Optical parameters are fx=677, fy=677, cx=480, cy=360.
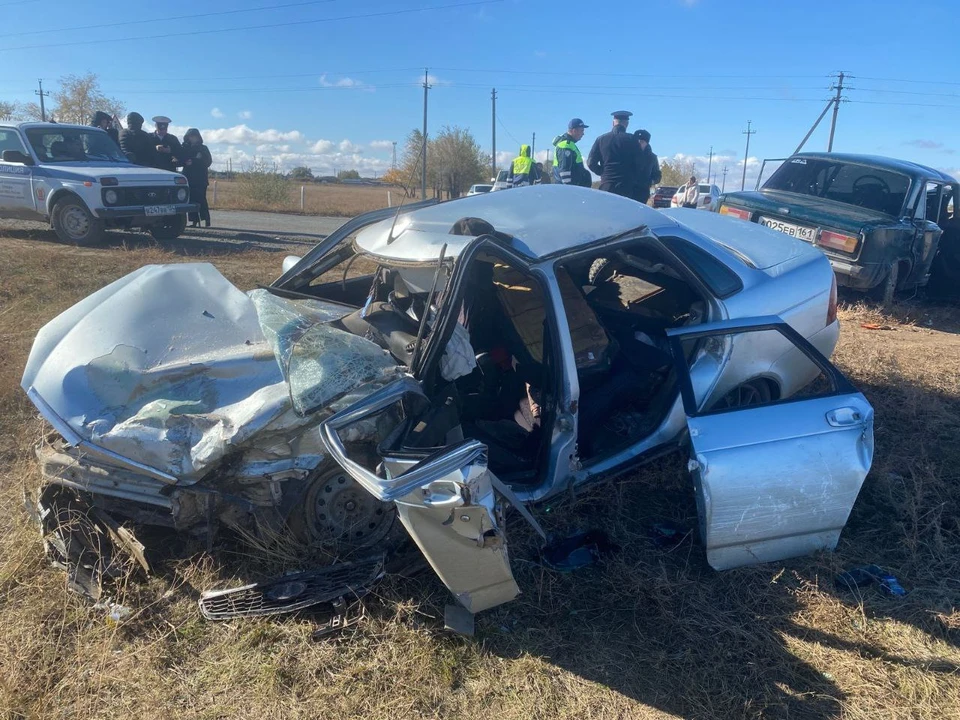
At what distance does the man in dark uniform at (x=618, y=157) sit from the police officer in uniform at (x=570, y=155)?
380 mm

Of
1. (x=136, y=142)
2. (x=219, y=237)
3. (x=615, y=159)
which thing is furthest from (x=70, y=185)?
(x=615, y=159)

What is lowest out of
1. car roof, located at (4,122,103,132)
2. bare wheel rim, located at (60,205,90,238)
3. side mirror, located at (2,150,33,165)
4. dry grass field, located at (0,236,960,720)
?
dry grass field, located at (0,236,960,720)

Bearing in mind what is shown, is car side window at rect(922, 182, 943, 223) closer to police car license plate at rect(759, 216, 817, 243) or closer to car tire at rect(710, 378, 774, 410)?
police car license plate at rect(759, 216, 817, 243)

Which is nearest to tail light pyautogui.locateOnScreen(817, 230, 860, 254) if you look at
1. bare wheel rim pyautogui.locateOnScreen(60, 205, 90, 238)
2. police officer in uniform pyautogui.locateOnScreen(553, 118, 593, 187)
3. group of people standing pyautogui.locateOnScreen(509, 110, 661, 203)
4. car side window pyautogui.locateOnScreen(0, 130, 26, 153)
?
group of people standing pyautogui.locateOnScreen(509, 110, 661, 203)

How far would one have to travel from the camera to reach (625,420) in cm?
356

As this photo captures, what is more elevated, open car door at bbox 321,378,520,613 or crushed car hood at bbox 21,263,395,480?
crushed car hood at bbox 21,263,395,480

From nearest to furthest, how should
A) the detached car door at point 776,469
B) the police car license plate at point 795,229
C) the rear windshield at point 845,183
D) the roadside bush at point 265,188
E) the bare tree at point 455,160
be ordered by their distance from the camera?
the detached car door at point 776,469 < the police car license plate at point 795,229 < the rear windshield at point 845,183 < the roadside bush at point 265,188 < the bare tree at point 455,160

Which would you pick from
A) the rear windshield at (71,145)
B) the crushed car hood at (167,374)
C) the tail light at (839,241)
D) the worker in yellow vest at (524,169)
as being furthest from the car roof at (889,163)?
the rear windshield at (71,145)

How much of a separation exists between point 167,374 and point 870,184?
7.91 meters

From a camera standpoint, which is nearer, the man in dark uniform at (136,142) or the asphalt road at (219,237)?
the asphalt road at (219,237)

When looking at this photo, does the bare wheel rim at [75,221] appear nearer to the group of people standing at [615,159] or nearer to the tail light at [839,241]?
the group of people standing at [615,159]

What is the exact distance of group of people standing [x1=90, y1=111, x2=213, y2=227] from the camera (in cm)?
1134

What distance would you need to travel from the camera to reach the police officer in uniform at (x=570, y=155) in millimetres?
8880

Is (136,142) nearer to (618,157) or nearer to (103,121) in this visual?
(103,121)
